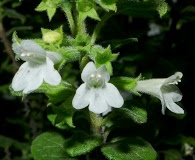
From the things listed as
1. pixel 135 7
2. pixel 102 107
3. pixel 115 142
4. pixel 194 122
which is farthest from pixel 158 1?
pixel 194 122

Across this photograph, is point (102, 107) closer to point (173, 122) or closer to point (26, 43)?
point (26, 43)

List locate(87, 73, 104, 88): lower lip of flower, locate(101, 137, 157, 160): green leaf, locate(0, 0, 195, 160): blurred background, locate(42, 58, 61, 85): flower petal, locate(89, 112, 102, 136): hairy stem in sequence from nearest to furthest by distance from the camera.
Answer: locate(42, 58, 61, 85): flower petal → locate(87, 73, 104, 88): lower lip of flower → locate(101, 137, 157, 160): green leaf → locate(89, 112, 102, 136): hairy stem → locate(0, 0, 195, 160): blurred background

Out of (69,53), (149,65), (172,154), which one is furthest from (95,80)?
(149,65)

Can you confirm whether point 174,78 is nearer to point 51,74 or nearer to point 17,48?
point 51,74

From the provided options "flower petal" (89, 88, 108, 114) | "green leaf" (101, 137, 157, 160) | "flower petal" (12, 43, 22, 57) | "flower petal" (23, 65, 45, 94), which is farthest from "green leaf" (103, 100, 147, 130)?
"flower petal" (12, 43, 22, 57)

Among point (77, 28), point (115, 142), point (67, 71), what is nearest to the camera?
point (77, 28)

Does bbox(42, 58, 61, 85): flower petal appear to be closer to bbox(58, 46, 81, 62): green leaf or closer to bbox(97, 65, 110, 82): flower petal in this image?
bbox(58, 46, 81, 62): green leaf
